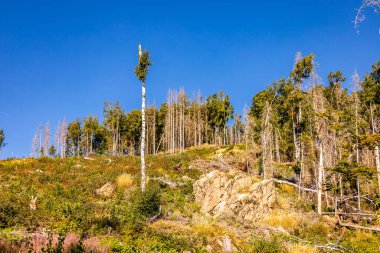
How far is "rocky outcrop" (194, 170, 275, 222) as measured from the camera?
17.7m

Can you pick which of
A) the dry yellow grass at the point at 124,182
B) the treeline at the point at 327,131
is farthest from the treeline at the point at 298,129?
the dry yellow grass at the point at 124,182

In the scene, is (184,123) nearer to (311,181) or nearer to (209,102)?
(209,102)

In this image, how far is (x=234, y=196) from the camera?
1864 cm

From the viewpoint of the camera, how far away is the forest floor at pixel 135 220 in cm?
1035

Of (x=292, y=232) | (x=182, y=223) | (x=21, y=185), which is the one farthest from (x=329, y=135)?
(x=21, y=185)

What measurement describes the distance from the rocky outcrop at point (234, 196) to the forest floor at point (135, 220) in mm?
639

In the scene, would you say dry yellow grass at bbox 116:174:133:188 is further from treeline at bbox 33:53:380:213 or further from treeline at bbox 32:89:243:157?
treeline at bbox 32:89:243:157

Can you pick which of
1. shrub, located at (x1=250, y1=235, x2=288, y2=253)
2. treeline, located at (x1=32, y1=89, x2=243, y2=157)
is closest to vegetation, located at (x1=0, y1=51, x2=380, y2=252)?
shrub, located at (x1=250, y1=235, x2=288, y2=253)

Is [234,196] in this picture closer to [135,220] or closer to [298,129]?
[135,220]

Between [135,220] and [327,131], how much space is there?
14.2 m

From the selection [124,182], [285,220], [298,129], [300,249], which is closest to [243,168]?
[298,129]

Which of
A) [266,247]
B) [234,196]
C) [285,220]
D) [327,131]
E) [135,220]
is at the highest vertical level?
[327,131]

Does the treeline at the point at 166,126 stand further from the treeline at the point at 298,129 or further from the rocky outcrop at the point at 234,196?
the rocky outcrop at the point at 234,196

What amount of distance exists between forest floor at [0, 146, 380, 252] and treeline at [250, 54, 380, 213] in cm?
234
